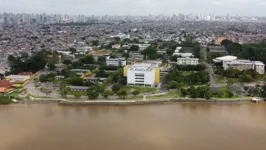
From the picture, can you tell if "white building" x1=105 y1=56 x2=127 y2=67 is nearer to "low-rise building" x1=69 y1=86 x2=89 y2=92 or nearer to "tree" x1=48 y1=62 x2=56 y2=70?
"tree" x1=48 y1=62 x2=56 y2=70

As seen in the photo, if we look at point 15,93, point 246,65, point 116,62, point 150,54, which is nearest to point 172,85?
point 246,65

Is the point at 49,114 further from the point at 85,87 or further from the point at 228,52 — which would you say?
the point at 228,52

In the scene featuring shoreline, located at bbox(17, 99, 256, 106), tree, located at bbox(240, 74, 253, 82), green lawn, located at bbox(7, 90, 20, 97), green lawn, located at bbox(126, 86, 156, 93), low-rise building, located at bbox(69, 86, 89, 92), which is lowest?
shoreline, located at bbox(17, 99, 256, 106)

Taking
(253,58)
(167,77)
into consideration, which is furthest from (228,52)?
(167,77)

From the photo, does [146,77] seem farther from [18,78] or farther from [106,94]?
[18,78]

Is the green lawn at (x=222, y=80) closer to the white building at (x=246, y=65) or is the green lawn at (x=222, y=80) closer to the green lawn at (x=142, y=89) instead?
the white building at (x=246, y=65)

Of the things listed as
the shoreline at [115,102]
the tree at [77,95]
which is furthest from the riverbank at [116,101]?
the tree at [77,95]

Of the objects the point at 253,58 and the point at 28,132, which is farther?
the point at 253,58

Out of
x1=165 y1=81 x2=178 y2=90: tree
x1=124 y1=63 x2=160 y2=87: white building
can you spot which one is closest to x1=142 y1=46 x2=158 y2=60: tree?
x1=124 y1=63 x2=160 y2=87: white building
